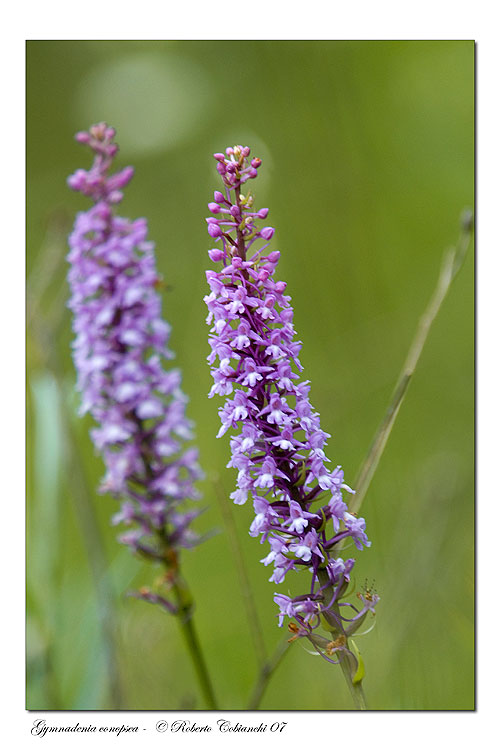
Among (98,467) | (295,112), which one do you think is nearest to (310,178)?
(295,112)

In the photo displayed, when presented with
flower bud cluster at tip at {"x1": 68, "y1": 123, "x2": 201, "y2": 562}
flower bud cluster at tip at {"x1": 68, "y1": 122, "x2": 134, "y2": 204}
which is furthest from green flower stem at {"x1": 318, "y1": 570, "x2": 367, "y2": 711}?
flower bud cluster at tip at {"x1": 68, "y1": 122, "x2": 134, "y2": 204}

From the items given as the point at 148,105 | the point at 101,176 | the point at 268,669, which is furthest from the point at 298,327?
the point at 268,669

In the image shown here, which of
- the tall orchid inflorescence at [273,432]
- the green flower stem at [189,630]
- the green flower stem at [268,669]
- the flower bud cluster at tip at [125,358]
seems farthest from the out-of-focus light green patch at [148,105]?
the green flower stem at [268,669]

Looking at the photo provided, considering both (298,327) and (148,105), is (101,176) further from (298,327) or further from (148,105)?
(298,327)

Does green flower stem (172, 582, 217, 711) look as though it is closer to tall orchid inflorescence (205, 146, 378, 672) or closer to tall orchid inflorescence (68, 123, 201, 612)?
tall orchid inflorescence (68, 123, 201, 612)

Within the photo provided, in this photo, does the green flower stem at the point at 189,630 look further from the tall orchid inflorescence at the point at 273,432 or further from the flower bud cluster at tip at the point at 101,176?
the flower bud cluster at tip at the point at 101,176
